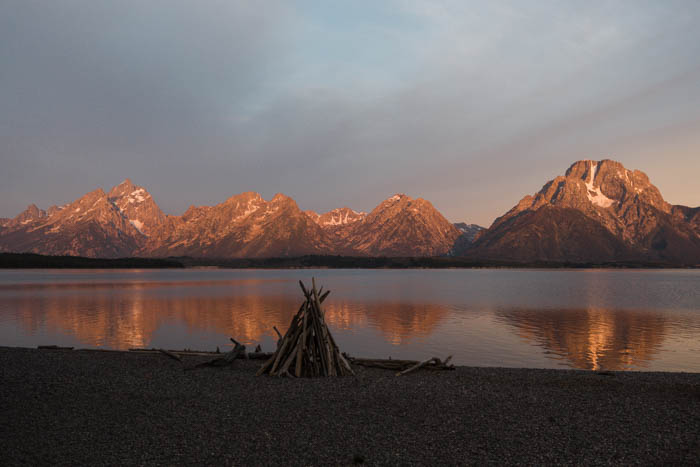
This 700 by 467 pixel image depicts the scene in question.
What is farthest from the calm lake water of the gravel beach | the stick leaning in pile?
the gravel beach

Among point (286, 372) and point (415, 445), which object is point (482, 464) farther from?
point (286, 372)

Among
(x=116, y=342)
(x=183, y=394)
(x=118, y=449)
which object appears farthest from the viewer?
(x=116, y=342)

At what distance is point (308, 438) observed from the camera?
11852 mm

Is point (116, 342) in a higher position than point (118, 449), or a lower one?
lower

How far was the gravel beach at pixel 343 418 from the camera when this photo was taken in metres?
10.8

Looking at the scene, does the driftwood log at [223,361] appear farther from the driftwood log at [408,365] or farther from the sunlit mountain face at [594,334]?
the sunlit mountain face at [594,334]

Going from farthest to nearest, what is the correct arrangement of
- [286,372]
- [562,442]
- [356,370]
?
[356,370], [286,372], [562,442]

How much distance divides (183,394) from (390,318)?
36.6 meters

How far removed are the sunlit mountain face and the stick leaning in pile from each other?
1561 cm

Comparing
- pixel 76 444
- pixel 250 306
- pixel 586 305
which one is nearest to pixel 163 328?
pixel 250 306

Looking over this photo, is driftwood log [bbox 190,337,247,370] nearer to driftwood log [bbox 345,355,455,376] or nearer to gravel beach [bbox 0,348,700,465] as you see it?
gravel beach [bbox 0,348,700,465]

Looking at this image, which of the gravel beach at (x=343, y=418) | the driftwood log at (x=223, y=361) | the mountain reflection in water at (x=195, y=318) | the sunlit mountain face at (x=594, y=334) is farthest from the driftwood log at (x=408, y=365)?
the mountain reflection in water at (x=195, y=318)

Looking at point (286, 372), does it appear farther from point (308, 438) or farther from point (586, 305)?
point (586, 305)

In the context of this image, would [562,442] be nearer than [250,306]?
Yes
